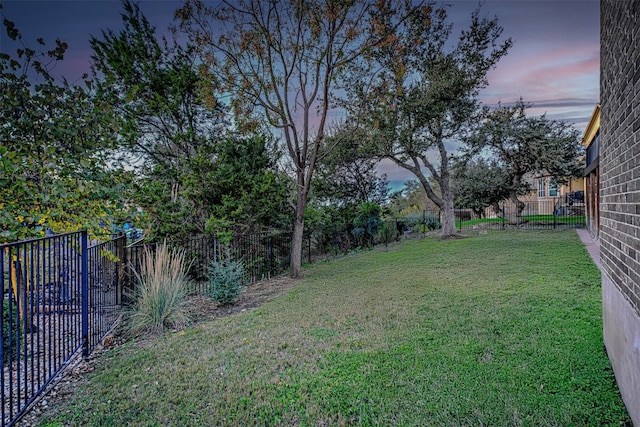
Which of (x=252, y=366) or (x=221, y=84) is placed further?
(x=221, y=84)

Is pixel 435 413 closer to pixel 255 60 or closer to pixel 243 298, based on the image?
pixel 243 298

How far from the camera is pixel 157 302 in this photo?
5.16m

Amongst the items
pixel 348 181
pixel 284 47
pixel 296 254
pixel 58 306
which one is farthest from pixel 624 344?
pixel 348 181

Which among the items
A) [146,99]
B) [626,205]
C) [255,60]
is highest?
[255,60]

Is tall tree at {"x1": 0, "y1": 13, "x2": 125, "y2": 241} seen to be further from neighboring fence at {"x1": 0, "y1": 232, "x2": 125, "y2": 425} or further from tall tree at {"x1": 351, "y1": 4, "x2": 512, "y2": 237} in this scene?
tall tree at {"x1": 351, "y1": 4, "x2": 512, "y2": 237}

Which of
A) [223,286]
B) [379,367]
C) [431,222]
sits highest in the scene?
[431,222]

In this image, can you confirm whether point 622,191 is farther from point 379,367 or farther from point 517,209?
point 517,209

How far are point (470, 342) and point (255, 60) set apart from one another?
27.7 ft

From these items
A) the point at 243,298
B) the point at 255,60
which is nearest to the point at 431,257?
the point at 243,298

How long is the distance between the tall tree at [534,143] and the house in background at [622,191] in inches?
559

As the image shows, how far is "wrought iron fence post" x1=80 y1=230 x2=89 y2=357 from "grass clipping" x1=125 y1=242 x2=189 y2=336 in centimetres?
84

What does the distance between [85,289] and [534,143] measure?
2029 cm

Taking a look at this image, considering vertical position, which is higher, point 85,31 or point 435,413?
point 85,31

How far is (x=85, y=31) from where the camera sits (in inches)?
307
